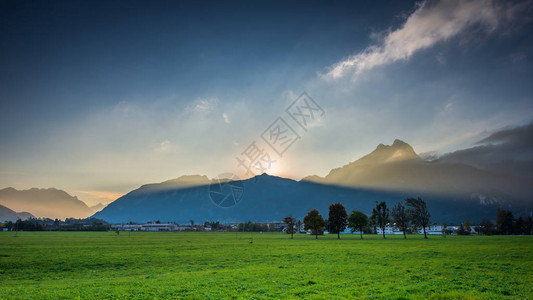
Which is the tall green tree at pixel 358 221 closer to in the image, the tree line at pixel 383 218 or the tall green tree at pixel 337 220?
the tree line at pixel 383 218

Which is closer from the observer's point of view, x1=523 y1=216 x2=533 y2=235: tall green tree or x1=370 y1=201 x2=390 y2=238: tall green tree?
x1=370 y1=201 x2=390 y2=238: tall green tree

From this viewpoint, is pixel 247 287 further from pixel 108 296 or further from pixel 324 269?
pixel 324 269

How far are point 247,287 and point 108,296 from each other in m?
7.75

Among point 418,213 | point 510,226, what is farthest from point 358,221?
point 510,226

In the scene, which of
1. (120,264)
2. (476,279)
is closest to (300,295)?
(476,279)

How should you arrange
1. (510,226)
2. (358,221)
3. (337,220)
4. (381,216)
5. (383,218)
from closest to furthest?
(358,221), (337,220), (383,218), (381,216), (510,226)

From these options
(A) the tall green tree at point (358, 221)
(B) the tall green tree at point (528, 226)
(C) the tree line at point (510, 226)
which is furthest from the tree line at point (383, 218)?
(B) the tall green tree at point (528, 226)

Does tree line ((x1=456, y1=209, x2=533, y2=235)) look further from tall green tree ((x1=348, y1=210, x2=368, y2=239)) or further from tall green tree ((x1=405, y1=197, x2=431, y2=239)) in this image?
tall green tree ((x1=348, y1=210, x2=368, y2=239))

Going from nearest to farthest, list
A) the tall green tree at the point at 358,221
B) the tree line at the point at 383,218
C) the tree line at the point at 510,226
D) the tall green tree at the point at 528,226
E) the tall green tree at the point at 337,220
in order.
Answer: the tree line at the point at 383,218
the tall green tree at the point at 358,221
the tall green tree at the point at 337,220
the tall green tree at the point at 528,226
the tree line at the point at 510,226

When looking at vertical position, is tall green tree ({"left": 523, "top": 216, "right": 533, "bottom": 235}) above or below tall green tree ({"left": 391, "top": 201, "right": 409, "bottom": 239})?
below

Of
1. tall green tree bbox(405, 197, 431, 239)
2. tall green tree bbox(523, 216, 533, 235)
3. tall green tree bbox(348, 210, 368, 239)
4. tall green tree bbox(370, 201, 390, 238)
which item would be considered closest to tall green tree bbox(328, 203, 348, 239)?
tall green tree bbox(348, 210, 368, 239)

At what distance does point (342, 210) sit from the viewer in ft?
345

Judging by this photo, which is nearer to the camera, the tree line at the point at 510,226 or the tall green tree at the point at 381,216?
the tall green tree at the point at 381,216

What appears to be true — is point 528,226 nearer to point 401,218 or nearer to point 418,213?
point 418,213
